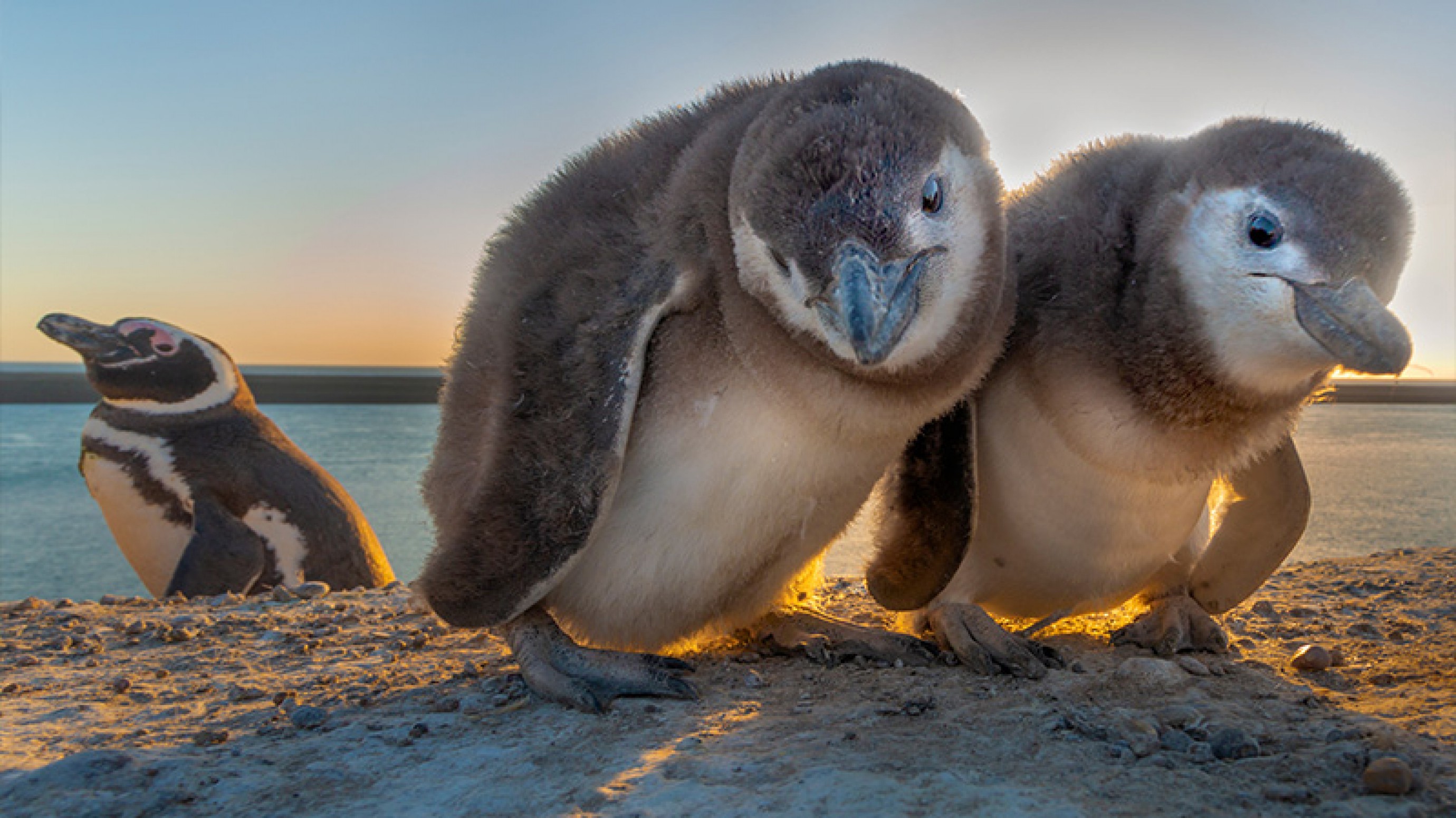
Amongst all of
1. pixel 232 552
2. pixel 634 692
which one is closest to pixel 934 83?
pixel 634 692

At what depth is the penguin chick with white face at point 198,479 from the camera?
4.57 meters

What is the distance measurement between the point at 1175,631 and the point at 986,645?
485mm

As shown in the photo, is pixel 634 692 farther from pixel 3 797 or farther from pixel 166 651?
pixel 166 651

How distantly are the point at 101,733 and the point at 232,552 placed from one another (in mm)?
2718

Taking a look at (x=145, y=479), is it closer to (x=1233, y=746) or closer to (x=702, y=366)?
(x=702, y=366)

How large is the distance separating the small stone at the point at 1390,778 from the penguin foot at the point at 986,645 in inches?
26.7

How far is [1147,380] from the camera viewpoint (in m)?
2.05

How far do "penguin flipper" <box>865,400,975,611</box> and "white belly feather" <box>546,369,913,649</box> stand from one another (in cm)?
16

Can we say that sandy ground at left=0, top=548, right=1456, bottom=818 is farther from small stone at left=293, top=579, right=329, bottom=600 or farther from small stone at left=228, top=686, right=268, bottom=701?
small stone at left=293, top=579, right=329, bottom=600

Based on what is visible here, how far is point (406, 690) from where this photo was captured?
86.3 inches

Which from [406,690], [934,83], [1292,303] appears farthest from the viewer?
[406,690]

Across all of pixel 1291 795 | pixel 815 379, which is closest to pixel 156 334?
pixel 815 379

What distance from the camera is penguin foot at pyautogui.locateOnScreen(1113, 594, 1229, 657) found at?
239 centimetres

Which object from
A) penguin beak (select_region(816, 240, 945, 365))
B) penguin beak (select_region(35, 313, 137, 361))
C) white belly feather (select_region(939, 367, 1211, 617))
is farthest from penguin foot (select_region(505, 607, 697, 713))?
penguin beak (select_region(35, 313, 137, 361))
